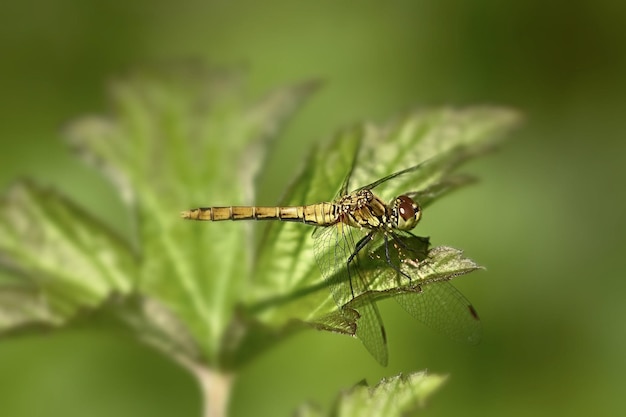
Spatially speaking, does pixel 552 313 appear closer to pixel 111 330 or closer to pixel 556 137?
pixel 556 137

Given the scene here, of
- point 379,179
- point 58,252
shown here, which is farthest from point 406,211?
point 58,252

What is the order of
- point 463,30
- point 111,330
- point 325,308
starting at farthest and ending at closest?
point 463,30 < point 111,330 < point 325,308

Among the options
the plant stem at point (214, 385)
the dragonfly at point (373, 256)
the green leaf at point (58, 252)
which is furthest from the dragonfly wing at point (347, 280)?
the green leaf at point (58, 252)

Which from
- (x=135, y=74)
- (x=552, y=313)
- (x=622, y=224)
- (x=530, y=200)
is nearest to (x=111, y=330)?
(x=135, y=74)

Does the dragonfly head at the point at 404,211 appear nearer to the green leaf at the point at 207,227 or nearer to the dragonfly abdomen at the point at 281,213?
the green leaf at the point at 207,227

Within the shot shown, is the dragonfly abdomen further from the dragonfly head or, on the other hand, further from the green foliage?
the dragonfly head

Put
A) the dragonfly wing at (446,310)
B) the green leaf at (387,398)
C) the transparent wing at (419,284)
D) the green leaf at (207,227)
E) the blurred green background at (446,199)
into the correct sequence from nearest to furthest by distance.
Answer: the green leaf at (387,398) → the transparent wing at (419,284) → the green leaf at (207,227) → the dragonfly wing at (446,310) → the blurred green background at (446,199)

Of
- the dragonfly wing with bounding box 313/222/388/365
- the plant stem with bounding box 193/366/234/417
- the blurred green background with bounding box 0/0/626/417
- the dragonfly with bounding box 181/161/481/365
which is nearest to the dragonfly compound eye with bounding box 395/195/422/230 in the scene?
the dragonfly with bounding box 181/161/481/365
